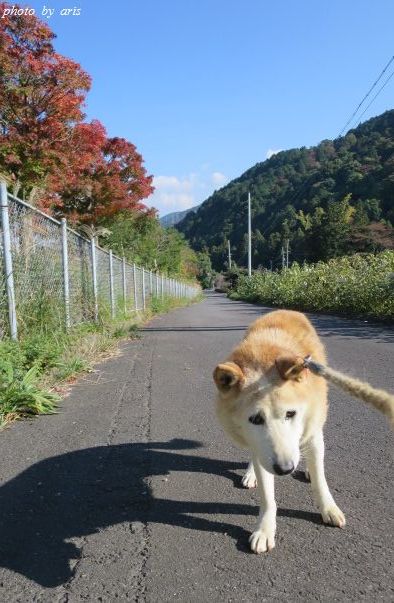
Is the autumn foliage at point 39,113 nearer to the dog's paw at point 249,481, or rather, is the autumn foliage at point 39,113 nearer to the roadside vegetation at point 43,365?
the roadside vegetation at point 43,365

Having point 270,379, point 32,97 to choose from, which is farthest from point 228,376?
point 32,97

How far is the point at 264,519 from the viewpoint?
2.34m

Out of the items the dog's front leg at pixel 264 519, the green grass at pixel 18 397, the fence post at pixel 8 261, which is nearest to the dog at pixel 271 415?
the dog's front leg at pixel 264 519

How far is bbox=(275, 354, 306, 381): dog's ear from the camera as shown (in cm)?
220

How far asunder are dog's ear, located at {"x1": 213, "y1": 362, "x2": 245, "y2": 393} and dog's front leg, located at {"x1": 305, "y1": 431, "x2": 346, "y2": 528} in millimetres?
583

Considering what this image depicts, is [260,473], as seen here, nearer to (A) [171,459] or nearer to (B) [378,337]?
(A) [171,459]

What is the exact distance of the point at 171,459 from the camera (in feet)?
11.0

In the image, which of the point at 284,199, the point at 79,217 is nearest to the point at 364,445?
the point at 79,217

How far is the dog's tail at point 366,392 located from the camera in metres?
1.74

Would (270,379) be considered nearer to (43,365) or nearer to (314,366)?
(314,366)

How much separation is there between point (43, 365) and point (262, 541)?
12.5 feet

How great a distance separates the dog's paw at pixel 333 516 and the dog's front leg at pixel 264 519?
0.99ft

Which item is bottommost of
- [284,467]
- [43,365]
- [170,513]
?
[170,513]

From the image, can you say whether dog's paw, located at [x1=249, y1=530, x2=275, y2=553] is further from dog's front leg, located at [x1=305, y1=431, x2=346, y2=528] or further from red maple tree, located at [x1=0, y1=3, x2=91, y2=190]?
red maple tree, located at [x1=0, y1=3, x2=91, y2=190]
